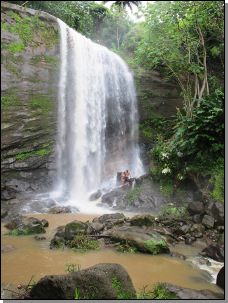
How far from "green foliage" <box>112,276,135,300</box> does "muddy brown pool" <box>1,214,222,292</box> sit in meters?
0.24

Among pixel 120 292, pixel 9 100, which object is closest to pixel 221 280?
pixel 120 292

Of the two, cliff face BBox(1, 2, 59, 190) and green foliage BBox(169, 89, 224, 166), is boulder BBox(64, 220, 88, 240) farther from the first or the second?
cliff face BBox(1, 2, 59, 190)

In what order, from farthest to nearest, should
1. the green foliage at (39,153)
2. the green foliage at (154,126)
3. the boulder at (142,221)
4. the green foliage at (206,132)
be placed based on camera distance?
the green foliage at (154,126), the green foliage at (39,153), the green foliage at (206,132), the boulder at (142,221)

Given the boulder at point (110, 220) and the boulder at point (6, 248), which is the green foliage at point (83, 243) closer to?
the boulder at point (110, 220)

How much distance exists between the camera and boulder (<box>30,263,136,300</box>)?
1.82 metres

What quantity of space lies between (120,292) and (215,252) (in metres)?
2.31

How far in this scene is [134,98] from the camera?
11.4 m

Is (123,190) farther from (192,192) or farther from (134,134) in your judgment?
(134,134)

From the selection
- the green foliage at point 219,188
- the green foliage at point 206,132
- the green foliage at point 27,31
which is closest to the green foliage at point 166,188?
the green foliage at point 206,132

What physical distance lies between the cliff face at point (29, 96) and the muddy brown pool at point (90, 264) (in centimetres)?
483

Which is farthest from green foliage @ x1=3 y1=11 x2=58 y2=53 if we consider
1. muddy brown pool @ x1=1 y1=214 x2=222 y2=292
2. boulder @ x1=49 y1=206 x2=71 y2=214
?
muddy brown pool @ x1=1 y1=214 x2=222 y2=292

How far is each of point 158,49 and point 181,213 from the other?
6.47 meters

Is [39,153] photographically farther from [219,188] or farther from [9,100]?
[219,188]

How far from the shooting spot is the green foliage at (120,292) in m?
2.01
